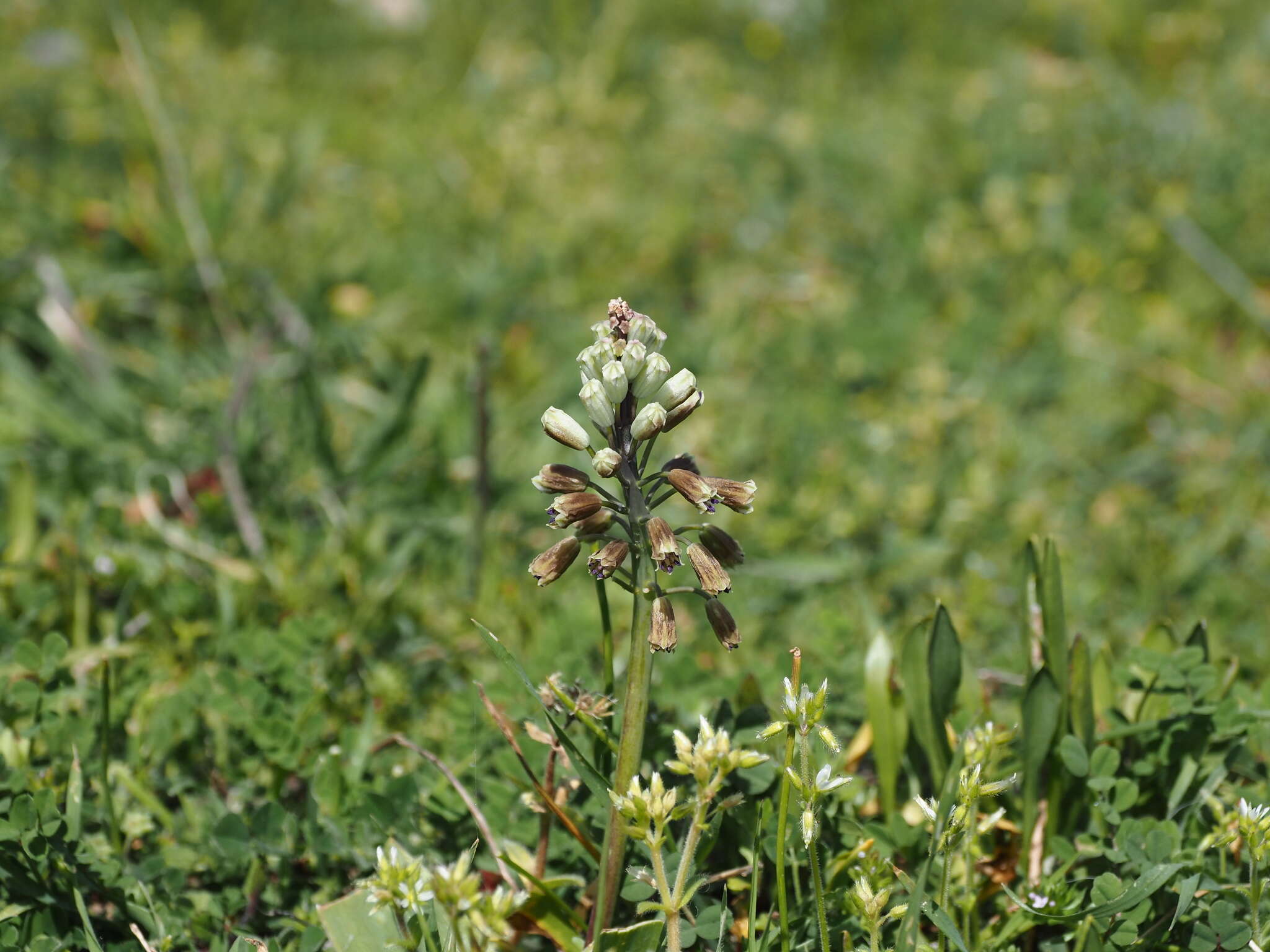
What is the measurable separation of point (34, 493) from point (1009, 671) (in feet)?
9.32

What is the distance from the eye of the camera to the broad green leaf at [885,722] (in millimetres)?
2312

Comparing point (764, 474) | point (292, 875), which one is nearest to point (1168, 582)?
point (764, 474)

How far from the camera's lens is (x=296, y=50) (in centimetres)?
668

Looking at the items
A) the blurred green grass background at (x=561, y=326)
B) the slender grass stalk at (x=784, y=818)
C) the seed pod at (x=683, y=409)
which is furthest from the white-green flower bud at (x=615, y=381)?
the blurred green grass background at (x=561, y=326)

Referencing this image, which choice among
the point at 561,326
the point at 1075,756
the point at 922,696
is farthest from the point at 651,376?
the point at 561,326

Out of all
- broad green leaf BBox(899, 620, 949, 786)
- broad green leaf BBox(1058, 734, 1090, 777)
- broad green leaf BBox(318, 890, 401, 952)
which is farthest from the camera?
broad green leaf BBox(899, 620, 949, 786)

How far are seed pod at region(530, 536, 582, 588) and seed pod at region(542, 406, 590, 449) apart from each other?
0.16 metres

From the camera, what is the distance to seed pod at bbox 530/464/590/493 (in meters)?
1.77

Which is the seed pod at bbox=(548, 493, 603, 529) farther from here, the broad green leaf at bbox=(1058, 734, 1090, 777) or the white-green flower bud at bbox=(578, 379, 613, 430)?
the broad green leaf at bbox=(1058, 734, 1090, 777)

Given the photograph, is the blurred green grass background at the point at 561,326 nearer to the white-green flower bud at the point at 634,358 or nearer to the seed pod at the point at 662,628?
the seed pod at the point at 662,628

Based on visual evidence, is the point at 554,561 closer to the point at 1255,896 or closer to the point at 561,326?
the point at 1255,896

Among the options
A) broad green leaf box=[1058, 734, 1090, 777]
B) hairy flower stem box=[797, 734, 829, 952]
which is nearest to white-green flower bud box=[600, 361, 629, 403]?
hairy flower stem box=[797, 734, 829, 952]

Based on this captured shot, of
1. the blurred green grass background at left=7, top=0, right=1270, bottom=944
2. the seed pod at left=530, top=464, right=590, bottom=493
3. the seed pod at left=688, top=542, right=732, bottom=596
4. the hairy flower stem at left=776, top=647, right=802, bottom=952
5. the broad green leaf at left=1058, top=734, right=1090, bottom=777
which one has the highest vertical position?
the blurred green grass background at left=7, top=0, right=1270, bottom=944

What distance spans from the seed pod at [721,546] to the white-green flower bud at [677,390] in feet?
0.70
